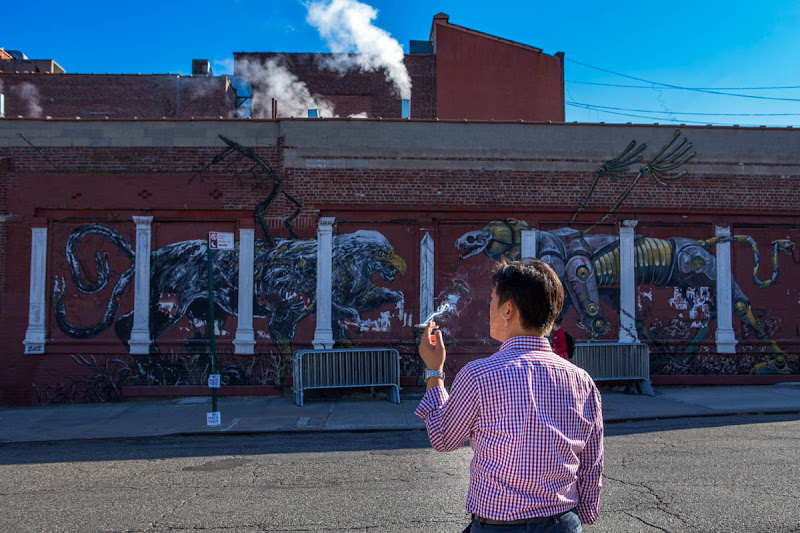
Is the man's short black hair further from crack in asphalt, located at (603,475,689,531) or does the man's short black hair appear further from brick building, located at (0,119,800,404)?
brick building, located at (0,119,800,404)

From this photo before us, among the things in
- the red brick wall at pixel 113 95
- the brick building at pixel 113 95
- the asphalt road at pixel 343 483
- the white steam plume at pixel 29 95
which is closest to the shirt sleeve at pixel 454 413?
the asphalt road at pixel 343 483

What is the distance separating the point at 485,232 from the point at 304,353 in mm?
4431

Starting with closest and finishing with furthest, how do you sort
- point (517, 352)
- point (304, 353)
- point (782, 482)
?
point (517, 352) → point (782, 482) → point (304, 353)

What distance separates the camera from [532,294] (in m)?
2.38

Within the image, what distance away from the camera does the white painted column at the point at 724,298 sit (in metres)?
13.5

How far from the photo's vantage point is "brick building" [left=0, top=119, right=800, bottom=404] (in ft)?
42.7

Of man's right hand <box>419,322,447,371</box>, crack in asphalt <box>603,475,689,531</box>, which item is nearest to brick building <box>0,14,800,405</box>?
crack in asphalt <box>603,475,689,531</box>

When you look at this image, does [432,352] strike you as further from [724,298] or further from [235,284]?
[724,298]

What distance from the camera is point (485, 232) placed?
44.2 ft

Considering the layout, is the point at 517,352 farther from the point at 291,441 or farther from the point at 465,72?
the point at 465,72

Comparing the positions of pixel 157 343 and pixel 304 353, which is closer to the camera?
pixel 304 353

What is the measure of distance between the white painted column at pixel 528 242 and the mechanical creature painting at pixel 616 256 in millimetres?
84

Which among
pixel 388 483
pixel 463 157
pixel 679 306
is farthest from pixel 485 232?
pixel 388 483

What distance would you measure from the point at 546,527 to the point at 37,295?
1323cm
